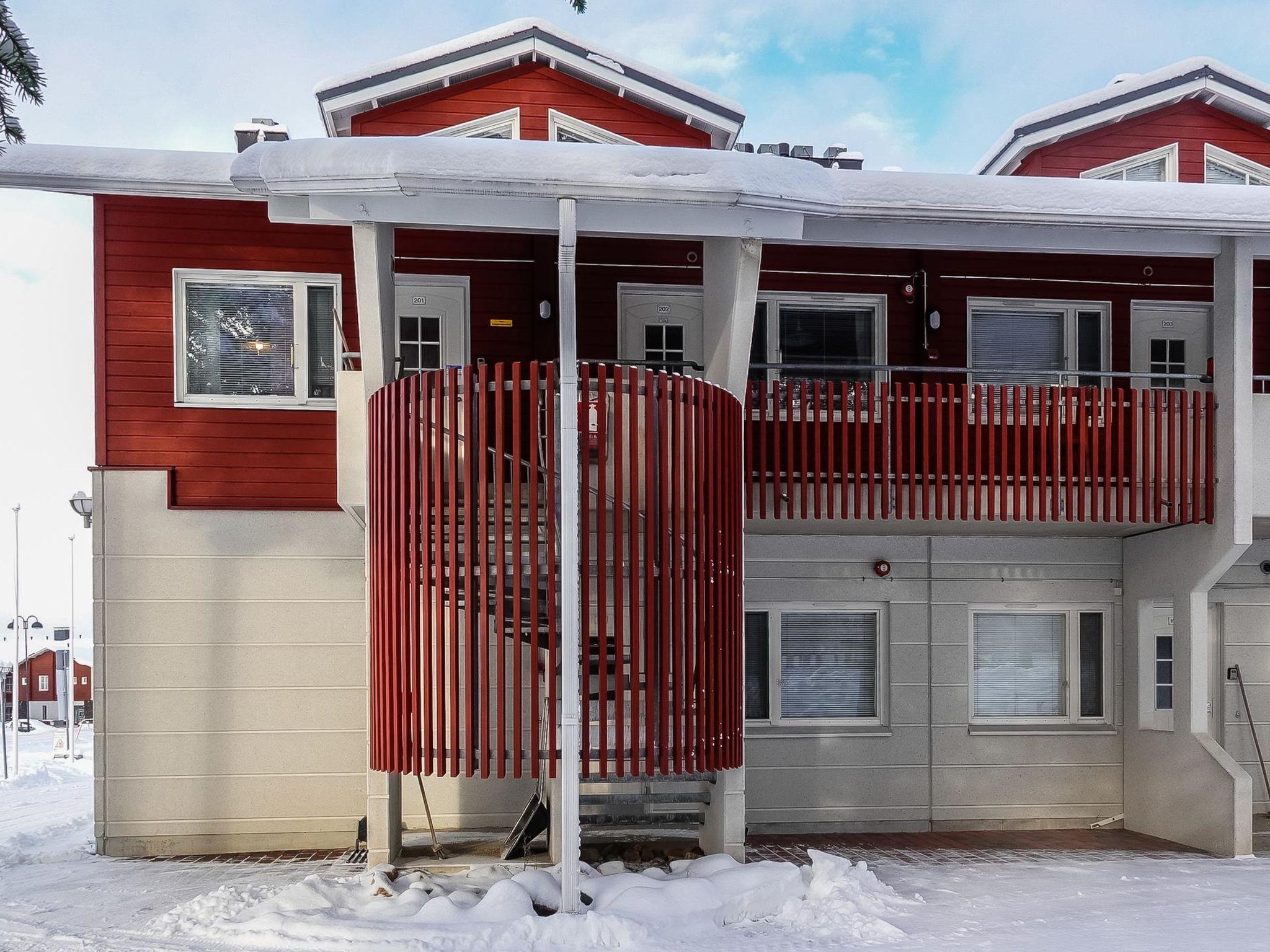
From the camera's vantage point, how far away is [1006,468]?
9477mm

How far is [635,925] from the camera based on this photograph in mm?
6832

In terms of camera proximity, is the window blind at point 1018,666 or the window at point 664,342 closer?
the window at point 664,342

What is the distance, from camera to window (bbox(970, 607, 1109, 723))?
11.2 meters

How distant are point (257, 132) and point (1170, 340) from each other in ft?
32.0

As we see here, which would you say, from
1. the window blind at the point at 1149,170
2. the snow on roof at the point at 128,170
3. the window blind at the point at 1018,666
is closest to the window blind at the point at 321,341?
the snow on roof at the point at 128,170

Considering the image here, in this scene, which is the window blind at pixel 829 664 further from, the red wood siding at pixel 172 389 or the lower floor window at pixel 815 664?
the red wood siding at pixel 172 389

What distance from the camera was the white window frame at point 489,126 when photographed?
11.7 meters

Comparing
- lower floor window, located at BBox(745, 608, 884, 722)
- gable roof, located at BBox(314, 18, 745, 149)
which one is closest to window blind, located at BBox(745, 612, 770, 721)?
lower floor window, located at BBox(745, 608, 884, 722)

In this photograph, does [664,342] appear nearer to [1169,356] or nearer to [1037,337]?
[1037,337]

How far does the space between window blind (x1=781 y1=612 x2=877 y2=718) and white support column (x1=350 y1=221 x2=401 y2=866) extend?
417cm

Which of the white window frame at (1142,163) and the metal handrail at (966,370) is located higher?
the white window frame at (1142,163)

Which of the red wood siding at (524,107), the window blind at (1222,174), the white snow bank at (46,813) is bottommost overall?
the white snow bank at (46,813)

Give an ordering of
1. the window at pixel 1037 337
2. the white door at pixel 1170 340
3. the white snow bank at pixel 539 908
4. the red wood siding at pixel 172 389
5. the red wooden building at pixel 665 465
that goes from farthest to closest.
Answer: the white door at pixel 1170 340
the window at pixel 1037 337
the red wood siding at pixel 172 389
the red wooden building at pixel 665 465
the white snow bank at pixel 539 908

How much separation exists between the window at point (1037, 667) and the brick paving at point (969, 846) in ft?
3.81
